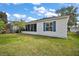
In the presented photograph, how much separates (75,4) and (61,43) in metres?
1.17

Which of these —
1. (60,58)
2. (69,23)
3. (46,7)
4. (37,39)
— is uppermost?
(46,7)

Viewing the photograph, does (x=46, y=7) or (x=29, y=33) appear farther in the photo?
(x=29, y=33)

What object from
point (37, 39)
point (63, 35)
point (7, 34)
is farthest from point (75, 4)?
point (7, 34)

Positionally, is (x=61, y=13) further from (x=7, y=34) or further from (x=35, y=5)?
(x=7, y=34)

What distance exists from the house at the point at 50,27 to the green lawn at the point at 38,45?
0.71ft

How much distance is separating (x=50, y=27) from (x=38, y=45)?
0.88 meters

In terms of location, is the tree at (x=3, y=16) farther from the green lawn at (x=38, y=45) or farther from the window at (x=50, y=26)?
the window at (x=50, y=26)

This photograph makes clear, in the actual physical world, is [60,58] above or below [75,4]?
below

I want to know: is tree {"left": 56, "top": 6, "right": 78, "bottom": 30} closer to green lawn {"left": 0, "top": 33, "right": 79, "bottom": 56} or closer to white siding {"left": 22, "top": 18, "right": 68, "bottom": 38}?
white siding {"left": 22, "top": 18, "right": 68, "bottom": 38}

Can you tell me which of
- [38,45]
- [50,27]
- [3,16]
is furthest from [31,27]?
[3,16]

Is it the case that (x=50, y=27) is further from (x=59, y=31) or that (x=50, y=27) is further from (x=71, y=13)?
(x=71, y=13)

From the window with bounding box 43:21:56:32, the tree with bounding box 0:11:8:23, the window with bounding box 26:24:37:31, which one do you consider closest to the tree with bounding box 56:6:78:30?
the window with bounding box 43:21:56:32

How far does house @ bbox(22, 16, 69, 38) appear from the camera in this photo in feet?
23.7

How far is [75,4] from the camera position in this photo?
692cm
